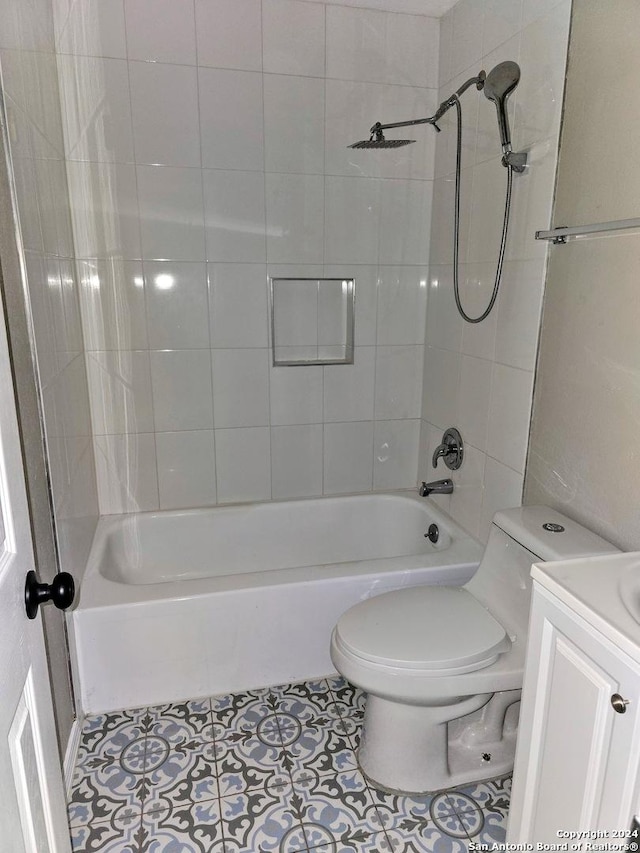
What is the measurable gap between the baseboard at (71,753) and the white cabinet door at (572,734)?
1203 mm

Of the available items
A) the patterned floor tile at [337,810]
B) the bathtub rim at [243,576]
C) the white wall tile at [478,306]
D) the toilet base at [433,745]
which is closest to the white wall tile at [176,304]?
the bathtub rim at [243,576]

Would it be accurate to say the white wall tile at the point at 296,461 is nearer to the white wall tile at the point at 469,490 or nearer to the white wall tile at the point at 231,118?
the white wall tile at the point at 469,490

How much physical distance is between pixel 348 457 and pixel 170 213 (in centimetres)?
132

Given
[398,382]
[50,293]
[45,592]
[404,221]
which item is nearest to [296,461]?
[398,382]

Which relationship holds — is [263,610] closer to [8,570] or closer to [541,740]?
[541,740]

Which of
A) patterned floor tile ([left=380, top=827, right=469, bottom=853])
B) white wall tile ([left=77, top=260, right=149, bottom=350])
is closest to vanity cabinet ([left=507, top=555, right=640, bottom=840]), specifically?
patterned floor tile ([left=380, top=827, right=469, bottom=853])

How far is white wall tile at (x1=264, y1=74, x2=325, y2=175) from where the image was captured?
2.34 meters

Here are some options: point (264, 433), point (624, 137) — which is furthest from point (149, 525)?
point (624, 137)

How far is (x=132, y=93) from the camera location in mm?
2213

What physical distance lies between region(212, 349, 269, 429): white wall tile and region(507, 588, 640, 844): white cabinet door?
1.66 m

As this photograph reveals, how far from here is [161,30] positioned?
7.18 feet

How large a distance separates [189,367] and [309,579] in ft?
3.47

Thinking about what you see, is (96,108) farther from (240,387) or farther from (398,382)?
(398,382)

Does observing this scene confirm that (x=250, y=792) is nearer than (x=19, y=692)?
No
